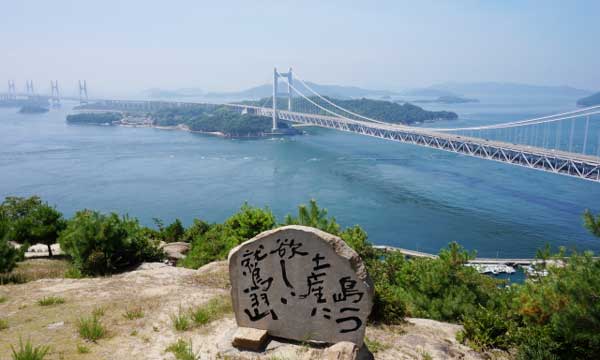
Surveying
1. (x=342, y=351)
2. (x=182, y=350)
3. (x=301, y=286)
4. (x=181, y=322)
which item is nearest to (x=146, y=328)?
(x=181, y=322)

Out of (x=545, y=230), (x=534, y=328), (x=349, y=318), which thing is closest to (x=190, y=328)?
(x=349, y=318)

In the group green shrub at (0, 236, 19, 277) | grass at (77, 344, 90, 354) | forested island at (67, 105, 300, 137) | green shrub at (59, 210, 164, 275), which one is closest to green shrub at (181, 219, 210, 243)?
green shrub at (59, 210, 164, 275)

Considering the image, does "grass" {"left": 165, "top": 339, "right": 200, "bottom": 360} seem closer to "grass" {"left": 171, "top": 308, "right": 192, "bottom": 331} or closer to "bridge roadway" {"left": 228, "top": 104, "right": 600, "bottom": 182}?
"grass" {"left": 171, "top": 308, "right": 192, "bottom": 331}

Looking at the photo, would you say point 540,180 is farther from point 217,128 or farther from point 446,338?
A: point 217,128

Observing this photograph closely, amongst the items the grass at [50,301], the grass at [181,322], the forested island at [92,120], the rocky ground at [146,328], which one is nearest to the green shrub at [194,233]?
the rocky ground at [146,328]

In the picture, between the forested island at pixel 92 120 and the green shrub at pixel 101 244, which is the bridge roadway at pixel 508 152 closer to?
the green shrub at pixel 101 244
